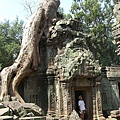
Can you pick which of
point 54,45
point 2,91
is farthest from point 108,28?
point 2,91

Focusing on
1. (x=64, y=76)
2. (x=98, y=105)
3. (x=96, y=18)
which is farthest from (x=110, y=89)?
(x=96, y=18)

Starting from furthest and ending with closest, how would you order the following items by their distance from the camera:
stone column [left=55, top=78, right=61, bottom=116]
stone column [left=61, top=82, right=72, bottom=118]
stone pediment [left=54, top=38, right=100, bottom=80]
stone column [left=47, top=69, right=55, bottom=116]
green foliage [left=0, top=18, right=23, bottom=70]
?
green foliage [left=0, top=18, right=23, bottom=70], stone column [left=47, top=69, right=55, bottom=116], stone column [left=55, top=78, right=61, bottom=116], stone pediment [left=54, top=38, right=100, bottom=80], stone column [left=61, top=82, right=72, bottom=118]

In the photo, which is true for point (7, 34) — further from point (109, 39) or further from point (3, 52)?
point (109, 39)

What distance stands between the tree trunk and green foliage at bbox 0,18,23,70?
5706 mm

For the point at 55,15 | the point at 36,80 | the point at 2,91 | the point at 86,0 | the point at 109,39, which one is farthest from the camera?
the point at 109,39

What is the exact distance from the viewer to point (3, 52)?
17.7 meters

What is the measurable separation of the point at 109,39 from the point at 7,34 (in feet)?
35.7

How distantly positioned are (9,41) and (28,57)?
9.64m

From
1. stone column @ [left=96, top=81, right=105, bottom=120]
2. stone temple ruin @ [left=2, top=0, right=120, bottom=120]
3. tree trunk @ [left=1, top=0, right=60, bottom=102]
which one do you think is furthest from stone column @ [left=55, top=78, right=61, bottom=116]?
stone column @ [left=96, top=81, right=105, bottom=120]

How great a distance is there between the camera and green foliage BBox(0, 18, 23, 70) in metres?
17.8

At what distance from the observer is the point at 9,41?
20734 mm

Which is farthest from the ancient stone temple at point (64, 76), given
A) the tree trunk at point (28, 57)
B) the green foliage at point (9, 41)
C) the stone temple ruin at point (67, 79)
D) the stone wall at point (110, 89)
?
the green foliage at point (9, 41)

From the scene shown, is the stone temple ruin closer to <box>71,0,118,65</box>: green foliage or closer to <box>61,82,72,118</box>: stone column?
<box>61,82,72,118</box>: stone column

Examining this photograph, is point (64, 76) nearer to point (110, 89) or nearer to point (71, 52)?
point (71, 52)
